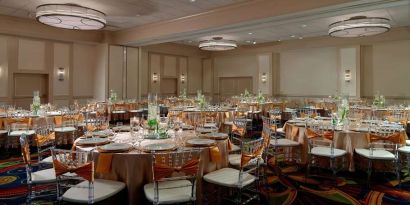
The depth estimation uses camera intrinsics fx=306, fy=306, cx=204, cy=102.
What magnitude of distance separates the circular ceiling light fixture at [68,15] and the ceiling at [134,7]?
16cm

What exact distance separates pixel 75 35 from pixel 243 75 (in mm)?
8844

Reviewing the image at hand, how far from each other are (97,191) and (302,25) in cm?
1032

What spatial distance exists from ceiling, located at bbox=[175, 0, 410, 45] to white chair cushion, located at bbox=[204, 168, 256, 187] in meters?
5.67

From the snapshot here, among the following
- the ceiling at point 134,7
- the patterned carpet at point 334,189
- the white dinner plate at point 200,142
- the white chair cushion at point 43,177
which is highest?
the ceiling at point 134,7

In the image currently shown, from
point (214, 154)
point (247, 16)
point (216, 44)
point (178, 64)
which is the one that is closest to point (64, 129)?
point (214, 154)

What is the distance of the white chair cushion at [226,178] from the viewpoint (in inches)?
126

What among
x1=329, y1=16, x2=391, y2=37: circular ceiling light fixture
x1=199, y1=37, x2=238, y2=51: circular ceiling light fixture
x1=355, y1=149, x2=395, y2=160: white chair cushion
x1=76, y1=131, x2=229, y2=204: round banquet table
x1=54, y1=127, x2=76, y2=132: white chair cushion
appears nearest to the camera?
x1=76, y1=131, x2=229, y2=204: round banquet table

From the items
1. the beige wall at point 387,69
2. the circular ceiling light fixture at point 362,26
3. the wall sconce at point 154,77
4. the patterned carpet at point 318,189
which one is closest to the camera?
the patterned carpet at point 318,189

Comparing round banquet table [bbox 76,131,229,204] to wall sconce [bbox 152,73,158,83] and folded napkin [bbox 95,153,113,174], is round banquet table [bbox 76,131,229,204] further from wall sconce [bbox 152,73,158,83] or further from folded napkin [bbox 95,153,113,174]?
wall sconce [bbox 152,73,158,83]

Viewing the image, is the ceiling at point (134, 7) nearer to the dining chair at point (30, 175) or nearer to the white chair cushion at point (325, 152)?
the white chair cushion at point (325, 152)

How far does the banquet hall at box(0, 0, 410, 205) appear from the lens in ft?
10.8

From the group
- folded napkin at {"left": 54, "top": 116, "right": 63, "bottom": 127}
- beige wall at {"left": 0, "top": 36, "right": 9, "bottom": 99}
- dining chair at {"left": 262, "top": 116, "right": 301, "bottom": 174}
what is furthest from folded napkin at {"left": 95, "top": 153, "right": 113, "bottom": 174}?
beige wall at {"left": 0, "top": 36, "right": 9, "bottom": 99}

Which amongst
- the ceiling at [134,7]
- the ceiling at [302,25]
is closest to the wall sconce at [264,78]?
the ceiling at [302,25]

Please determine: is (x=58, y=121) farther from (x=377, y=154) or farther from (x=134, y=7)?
(x=377, y=154)
